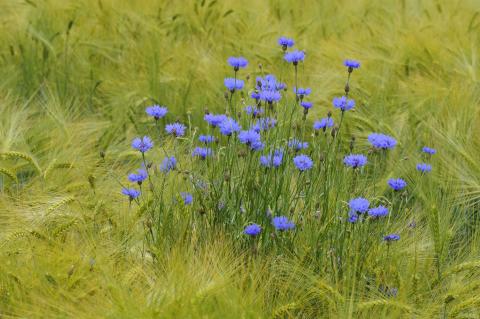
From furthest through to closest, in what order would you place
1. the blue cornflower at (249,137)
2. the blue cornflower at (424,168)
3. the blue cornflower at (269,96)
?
the blue cornflower at (424,168) < the blue cornflower at (269,96) < the blue cornflower at (249,137)

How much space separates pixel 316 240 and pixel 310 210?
4.6 inches

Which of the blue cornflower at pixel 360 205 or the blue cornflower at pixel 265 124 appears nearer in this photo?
the blue cornflower at pixel 360 205

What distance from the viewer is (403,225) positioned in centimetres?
207

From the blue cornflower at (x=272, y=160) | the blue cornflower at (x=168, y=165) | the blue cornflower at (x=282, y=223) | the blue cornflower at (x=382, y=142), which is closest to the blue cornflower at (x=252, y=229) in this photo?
the blue cornflower at (x=282, y=223)

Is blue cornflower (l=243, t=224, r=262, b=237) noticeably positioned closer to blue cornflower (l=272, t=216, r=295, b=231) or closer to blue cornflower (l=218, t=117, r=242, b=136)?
blue cornflower (l=272, t=216, r=295, b=231)

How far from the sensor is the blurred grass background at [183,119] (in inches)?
64.1

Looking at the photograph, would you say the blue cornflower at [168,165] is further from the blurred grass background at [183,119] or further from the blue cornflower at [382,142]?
the blue cornflower at [382,142]

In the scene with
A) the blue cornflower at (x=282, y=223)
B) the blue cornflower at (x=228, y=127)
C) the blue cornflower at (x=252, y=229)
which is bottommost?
the blue cornflower at (x=252, y=229)

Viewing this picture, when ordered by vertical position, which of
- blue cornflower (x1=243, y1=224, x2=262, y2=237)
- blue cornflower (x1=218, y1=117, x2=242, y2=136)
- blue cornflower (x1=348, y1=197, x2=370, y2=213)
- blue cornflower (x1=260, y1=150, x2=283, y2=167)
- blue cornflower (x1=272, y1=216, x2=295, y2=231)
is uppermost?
blue cornflower (x1=218, y1=117, x2=242, y2=136)

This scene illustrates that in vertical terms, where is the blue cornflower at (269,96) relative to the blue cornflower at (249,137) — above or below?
above

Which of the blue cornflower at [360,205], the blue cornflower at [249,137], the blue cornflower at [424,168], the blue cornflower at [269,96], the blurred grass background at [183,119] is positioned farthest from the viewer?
the blue cornflower at [424,168]

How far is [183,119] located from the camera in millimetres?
2947

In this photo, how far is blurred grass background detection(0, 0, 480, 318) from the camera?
1627 mm

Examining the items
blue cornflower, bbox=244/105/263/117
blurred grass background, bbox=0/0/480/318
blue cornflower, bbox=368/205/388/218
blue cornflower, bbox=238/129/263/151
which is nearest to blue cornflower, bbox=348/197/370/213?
blue cornflower, bbox=368/205/388/218
